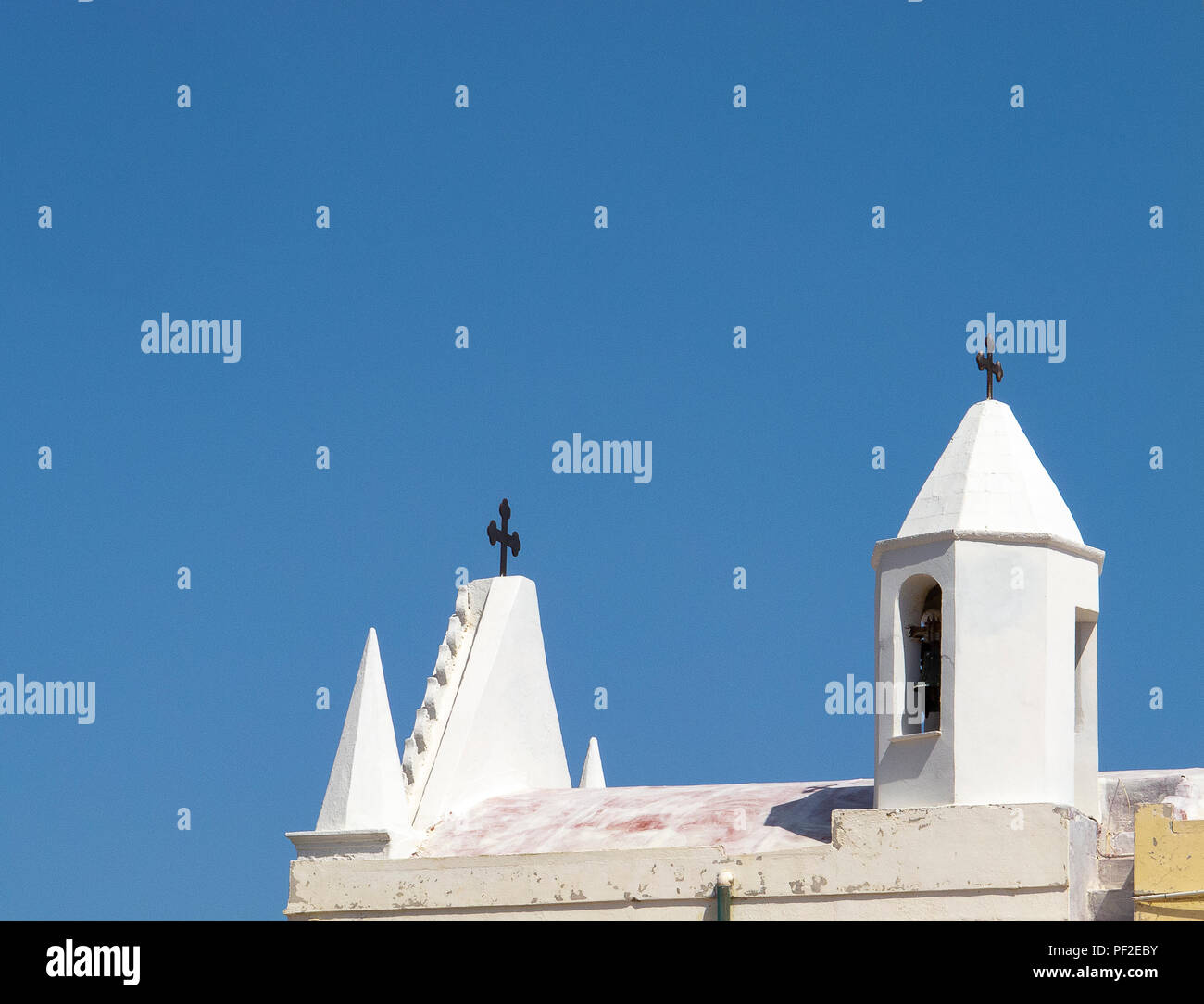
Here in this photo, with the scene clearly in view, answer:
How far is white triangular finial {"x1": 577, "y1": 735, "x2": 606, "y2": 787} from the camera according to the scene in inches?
1147

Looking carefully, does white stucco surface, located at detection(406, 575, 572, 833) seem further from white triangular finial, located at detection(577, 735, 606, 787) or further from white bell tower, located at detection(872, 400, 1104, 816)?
white bell tower, located at detection(872, 400, 1104, 816)

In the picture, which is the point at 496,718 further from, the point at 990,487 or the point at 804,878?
the point at 990,487

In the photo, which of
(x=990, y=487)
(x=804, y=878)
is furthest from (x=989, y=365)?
(x=804, y=878)

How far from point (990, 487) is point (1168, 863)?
438cm

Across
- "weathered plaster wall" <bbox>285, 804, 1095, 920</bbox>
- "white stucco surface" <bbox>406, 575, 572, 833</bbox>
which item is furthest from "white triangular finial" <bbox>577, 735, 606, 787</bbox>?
"weathered plaster wall" <bbox>285, 804, 1095, 920</bbox>

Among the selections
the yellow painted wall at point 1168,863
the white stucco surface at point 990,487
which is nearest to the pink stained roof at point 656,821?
the white stucco surface at point 990,487

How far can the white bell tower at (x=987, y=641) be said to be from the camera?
2033 cm

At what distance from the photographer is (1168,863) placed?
61.6ft

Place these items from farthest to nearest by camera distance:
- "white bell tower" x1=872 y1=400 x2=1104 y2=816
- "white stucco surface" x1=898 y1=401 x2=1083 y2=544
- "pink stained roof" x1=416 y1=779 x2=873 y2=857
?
1. "pink stained roof" x1=416 y1=779 x2=873 y2=857
2. "white stucco surface" x1=898 y1=401 x2=1083 y2=544
3. "white bell tower" x1=872 y1=400 x2=1104 y2=816

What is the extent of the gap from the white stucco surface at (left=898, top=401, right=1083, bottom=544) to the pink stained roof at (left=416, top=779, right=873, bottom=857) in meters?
3.18

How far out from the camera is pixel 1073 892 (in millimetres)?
19438

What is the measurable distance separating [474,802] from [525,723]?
1870mm

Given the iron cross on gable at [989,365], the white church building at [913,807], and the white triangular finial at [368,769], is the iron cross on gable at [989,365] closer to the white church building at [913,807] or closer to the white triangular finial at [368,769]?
the white church building at [913,807]
